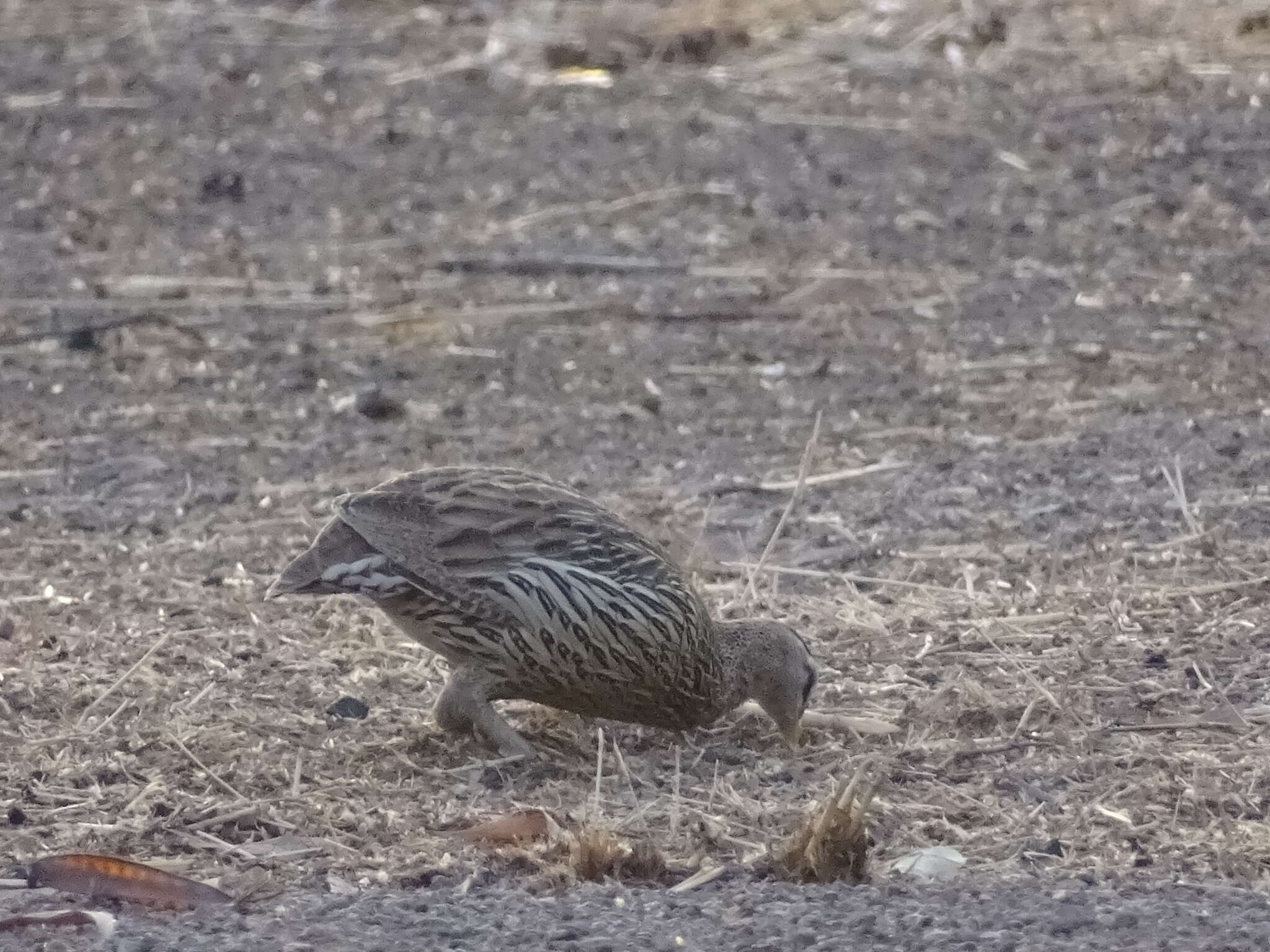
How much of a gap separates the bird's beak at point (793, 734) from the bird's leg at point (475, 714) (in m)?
0.71

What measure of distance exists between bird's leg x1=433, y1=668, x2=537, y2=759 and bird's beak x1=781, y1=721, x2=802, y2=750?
2.35 ft

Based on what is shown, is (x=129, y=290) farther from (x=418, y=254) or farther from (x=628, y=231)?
(x=628, y=231)

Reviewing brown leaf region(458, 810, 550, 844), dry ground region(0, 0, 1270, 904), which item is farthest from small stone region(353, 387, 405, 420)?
brown leaf region(458, 810, 550, 844)

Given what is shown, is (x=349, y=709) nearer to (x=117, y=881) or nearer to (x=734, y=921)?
(x=117, y=881)

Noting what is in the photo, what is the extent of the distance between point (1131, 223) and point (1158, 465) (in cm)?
369

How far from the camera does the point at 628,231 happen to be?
12.2 meters

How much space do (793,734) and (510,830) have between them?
46.3 inches

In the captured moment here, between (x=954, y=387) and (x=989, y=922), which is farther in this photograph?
(x=954, y=387)

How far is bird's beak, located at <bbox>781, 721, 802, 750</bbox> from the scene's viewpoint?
6379 mm

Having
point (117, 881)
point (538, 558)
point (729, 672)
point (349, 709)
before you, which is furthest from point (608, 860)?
point (349, 709)

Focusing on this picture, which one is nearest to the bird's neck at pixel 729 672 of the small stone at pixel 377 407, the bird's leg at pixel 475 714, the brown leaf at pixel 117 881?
the bird's leg at pixel 475 714

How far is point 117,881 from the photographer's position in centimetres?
499

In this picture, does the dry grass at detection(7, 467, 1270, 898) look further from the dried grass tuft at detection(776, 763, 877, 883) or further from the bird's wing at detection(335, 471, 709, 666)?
the bird's wing at detection(335, 471, 709, 666)

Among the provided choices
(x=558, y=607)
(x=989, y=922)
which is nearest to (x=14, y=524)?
(x=558, y=607)
